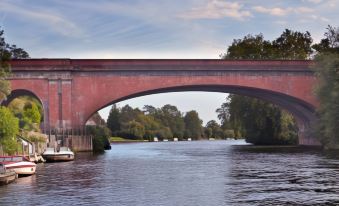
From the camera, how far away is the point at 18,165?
37.1 m

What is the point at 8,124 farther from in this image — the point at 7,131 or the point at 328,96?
the point at 328,96

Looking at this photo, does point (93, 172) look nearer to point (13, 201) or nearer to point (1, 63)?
point (13, 201)

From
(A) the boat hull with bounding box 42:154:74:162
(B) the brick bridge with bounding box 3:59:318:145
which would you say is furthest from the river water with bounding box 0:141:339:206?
(B) the brick bridge with bounding box 3:59:318:145

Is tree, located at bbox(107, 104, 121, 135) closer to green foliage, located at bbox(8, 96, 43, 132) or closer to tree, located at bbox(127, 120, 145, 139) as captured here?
tree, located at bbox(127, 120, 145, 139)

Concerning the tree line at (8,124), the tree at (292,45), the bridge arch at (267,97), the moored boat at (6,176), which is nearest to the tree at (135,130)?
the tree at (292,45)

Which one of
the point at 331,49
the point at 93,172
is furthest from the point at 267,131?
the point at 93,172

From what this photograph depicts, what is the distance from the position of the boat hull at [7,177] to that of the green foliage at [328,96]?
3665 centimetres

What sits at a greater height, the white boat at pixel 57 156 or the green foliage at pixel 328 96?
the green foliage at pixel 328 96

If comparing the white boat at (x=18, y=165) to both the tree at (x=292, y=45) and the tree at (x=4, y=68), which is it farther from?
the tree at (x=292, y=45)

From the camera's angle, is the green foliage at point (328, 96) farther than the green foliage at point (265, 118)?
No

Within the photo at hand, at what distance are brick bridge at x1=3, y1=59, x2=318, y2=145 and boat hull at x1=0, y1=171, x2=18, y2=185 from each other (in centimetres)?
3237

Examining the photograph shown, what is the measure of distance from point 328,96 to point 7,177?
39.8 metres

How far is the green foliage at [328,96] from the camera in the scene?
197ft

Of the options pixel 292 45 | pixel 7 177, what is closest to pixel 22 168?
pixel 7 177
